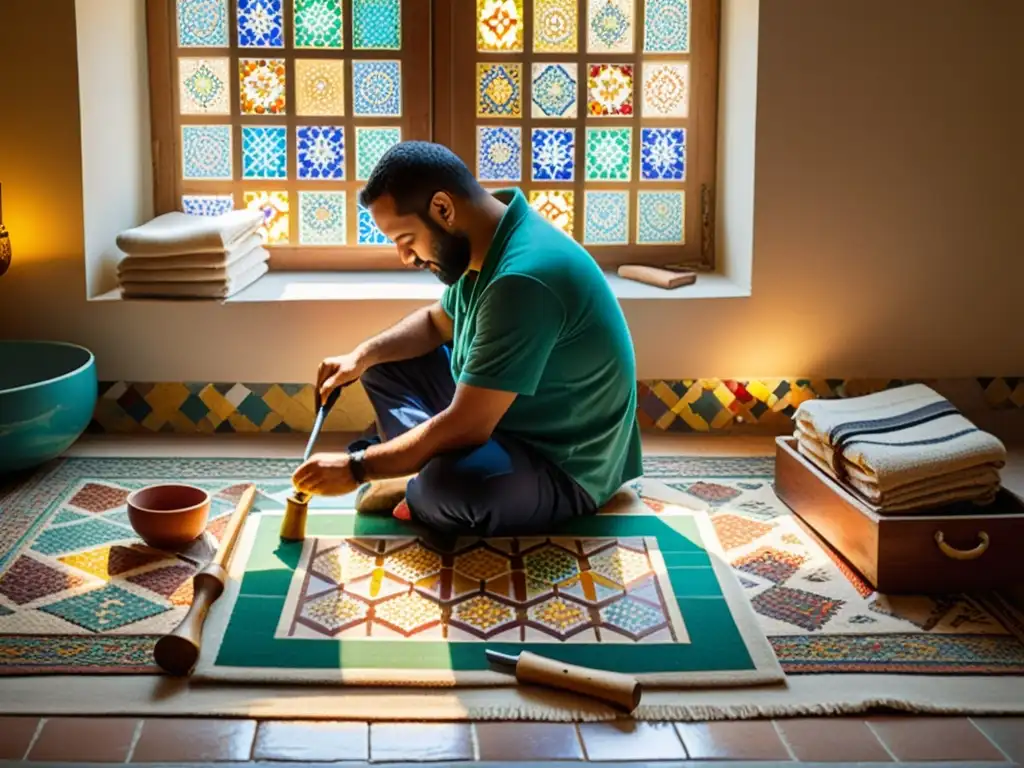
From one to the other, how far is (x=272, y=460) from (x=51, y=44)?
1.30 metres

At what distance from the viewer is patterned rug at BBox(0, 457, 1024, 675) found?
8.28ft

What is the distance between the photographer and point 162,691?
7.77 ft

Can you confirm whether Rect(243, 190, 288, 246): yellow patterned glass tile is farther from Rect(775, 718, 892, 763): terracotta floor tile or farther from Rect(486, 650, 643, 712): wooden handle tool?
Rect(775, 718, 892, 763): terracotta floor tile

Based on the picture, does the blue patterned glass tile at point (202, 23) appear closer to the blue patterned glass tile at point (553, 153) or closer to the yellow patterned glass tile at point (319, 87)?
the yellow patterned glass tile at point (319, 87)

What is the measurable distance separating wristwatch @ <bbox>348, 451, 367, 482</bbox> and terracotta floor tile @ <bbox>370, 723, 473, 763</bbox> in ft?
2.21

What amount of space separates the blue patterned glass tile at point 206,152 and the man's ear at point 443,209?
1515 mm

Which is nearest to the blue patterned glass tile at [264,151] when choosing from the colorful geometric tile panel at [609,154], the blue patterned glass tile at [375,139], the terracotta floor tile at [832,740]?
the blue patterned glass tile at [375,139]

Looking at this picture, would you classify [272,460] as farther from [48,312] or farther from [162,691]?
[162,691]

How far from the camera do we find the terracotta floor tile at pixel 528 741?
7.13 feet

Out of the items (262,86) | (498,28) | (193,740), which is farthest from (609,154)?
(193,740)

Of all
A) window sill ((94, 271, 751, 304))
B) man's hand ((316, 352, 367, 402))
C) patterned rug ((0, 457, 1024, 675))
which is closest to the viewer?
patterned rug ((0, 457, 1024, 675))

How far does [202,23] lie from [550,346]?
1.94 m

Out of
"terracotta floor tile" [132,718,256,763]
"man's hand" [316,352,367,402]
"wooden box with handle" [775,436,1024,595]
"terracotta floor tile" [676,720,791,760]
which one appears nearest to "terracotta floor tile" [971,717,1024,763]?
"terracotta floor tile" [676,720,791,760]

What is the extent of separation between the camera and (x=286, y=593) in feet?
8.98
